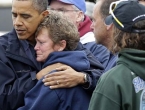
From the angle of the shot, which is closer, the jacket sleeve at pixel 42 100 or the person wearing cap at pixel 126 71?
the person wearing cap at pixel 126 71

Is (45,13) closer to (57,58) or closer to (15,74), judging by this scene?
(57,58)

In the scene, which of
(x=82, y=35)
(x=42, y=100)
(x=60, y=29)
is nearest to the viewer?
(x=42, y=100)

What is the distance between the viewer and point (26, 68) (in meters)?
3.31

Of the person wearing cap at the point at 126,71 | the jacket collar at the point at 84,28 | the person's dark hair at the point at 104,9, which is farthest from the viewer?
the jacket collar at the point at 84,28

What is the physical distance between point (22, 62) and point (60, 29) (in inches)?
14.0

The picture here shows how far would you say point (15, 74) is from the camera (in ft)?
10.7

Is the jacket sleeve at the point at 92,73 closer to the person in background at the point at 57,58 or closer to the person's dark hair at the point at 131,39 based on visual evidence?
the person in background at the point at 57,58

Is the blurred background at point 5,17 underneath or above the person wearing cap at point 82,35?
underneath

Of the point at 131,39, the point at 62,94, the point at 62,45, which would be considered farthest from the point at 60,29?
the point at 131,39

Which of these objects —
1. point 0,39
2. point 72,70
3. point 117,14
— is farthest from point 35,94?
point 117,14

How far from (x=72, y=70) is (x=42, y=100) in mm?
316

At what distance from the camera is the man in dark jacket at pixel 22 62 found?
318cm

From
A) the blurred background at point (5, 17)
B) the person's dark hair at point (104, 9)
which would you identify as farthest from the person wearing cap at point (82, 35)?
the blurred background at point (5, 17)

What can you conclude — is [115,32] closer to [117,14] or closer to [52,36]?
[117,14]
